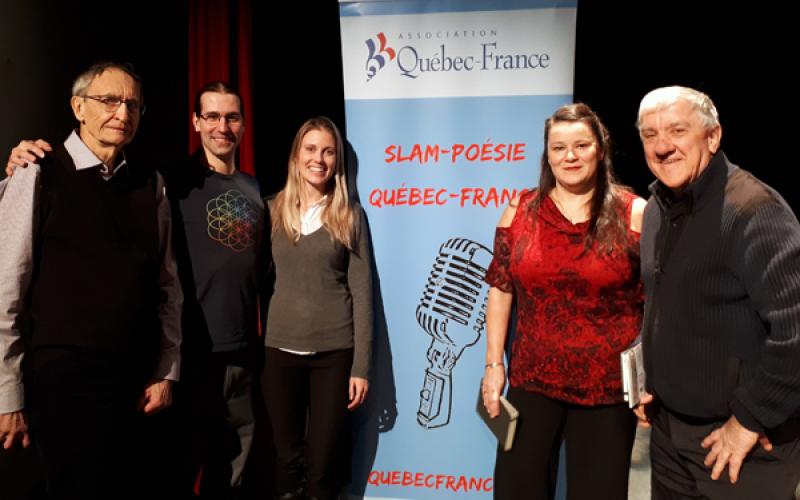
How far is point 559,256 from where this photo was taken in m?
2.00

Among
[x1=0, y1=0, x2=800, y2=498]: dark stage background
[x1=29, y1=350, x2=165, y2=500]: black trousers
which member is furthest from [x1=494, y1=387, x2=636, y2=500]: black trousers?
[x1=0, y1=0, x2=800, y2=498]: dark stage background

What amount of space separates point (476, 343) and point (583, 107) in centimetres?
102

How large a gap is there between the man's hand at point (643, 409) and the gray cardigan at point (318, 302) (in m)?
0.97

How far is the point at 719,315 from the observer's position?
5.11 feet

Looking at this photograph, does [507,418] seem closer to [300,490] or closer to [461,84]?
[300,490]

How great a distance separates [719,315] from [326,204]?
1.43 m

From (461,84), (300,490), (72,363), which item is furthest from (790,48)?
(72,363)

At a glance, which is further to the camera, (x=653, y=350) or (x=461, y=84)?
(x=461, y=84)

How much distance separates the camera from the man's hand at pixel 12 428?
5.81 feet

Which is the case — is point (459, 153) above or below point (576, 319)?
above

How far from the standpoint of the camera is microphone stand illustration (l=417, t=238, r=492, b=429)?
8.61ft

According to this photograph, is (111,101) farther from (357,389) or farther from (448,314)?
(448,314)

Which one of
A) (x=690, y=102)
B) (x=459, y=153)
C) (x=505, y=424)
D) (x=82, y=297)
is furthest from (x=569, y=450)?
(x=82, y=297)

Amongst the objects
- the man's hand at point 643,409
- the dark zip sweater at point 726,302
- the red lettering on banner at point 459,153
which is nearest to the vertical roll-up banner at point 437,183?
the red lettering on banner at point 459,153
